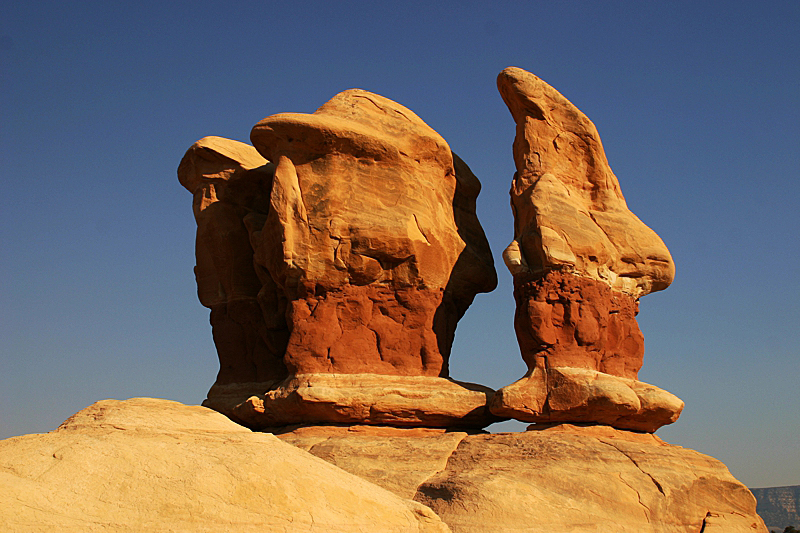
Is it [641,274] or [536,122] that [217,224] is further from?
[641,274]

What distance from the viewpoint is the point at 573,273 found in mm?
13078

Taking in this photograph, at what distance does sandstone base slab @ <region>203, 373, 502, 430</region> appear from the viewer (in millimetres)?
12648

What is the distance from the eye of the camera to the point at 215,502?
6.85 metres

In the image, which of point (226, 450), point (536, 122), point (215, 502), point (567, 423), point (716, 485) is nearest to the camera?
point (215, 502)

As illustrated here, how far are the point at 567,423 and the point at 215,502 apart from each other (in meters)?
6.92

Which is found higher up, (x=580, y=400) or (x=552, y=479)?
(x=580, y=400)

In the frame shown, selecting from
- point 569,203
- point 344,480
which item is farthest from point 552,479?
point 569,203

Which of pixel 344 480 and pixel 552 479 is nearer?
pixel 344 480

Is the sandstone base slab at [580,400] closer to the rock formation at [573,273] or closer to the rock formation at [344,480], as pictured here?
the rock formation at [573,273]

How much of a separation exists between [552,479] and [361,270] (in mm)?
4666

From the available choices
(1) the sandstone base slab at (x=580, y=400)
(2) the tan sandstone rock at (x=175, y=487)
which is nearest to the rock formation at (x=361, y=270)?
(1) the sandstone base slab at (x=580, y=400)

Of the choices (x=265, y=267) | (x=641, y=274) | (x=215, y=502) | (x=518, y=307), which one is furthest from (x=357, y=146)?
(x=215, y=502)

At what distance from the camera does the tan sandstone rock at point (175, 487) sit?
6.57 metres

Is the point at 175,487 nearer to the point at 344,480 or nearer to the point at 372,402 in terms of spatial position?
the point at 344,480
